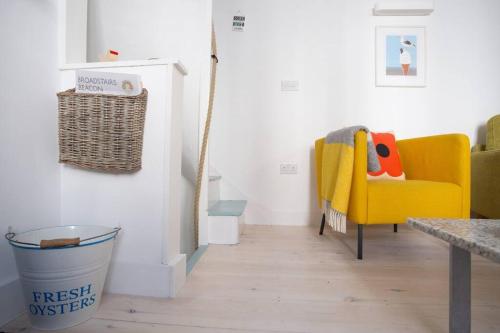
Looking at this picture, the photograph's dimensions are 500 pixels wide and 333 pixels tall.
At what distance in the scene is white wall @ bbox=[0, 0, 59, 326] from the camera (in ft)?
2.66

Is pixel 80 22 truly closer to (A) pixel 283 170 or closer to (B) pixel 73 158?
(B) pixel 73 158

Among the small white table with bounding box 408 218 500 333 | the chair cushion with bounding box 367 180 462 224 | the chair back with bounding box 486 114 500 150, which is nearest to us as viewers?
the small white table with bounding box 408 218 500 333

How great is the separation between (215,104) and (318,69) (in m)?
0.92

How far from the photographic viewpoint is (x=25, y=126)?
883mm

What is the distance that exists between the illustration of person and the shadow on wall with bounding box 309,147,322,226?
1005 mm

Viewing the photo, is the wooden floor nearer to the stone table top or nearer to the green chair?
the stone table top

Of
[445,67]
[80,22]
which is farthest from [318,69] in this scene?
[80,22]

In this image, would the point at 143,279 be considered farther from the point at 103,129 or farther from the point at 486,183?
the point at 486,183

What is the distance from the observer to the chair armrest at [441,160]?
129cm

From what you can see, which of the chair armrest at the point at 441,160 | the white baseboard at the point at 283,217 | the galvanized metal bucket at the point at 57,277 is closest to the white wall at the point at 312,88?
the white baseboard at the point at 283,217

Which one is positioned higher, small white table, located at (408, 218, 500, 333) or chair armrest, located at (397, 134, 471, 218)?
chair armrest, located at (397, 134, 471, 218)

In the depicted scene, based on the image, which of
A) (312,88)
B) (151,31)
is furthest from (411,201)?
(151,31)

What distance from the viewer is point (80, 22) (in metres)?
1.11

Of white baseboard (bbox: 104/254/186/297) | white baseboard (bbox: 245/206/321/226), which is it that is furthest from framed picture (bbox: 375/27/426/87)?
white baseboard (bbox: 104/254/186/297)
